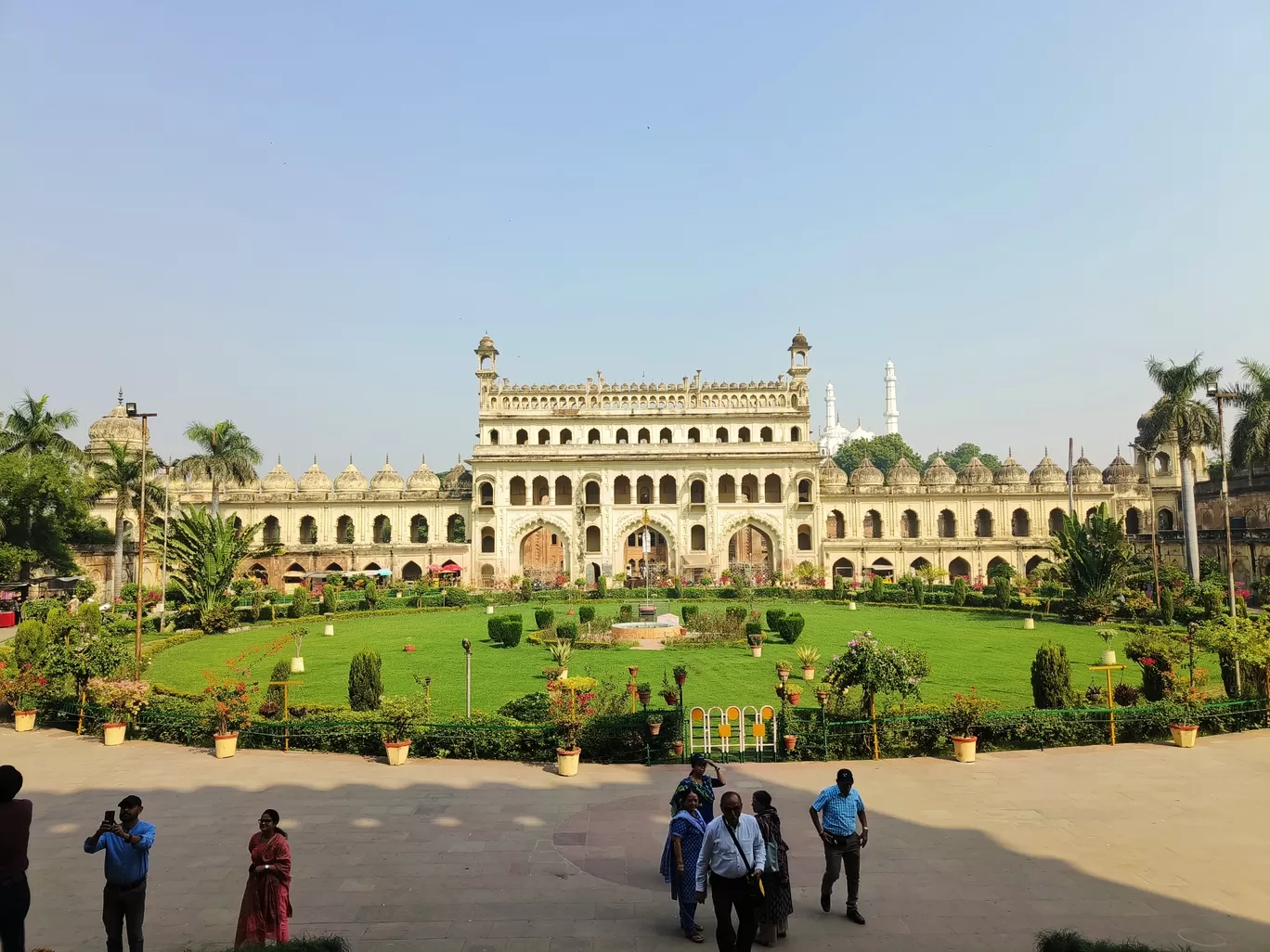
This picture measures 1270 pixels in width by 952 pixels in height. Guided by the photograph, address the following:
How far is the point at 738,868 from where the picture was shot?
632 centimetres

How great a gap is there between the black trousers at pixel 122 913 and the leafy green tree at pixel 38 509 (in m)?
34.9

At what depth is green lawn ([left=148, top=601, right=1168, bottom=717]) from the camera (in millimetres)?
18562

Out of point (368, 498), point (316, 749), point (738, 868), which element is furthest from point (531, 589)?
point (738, 868)

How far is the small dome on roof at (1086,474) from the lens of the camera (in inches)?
2060

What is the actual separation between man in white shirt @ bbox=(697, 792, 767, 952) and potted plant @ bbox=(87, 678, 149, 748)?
1248cm

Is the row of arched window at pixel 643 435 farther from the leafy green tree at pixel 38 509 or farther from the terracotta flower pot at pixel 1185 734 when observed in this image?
the terracotta flower pot at pixel 1185 734

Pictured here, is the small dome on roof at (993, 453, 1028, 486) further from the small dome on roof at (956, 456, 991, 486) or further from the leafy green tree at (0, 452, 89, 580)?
the leafy green tree at (0, 452, 89, 580)

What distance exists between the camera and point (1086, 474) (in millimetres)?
52625

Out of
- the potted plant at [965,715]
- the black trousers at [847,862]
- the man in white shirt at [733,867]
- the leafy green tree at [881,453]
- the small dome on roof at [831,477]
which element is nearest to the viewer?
the man in white shirt at [733,867]

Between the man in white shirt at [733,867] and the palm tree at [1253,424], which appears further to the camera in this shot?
the palm tree at [1253,424]

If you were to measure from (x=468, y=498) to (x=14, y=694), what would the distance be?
35.2 m

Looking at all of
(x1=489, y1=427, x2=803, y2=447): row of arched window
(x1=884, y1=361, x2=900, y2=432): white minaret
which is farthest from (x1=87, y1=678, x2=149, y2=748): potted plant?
(x1=884, y1=361, x2=900, y2=432): white minaret

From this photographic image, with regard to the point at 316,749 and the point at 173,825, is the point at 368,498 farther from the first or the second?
the point at 173,825

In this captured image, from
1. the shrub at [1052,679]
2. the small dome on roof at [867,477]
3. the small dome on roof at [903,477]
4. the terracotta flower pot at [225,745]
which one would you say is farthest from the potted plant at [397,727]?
the small dome on roof at [903,477]
